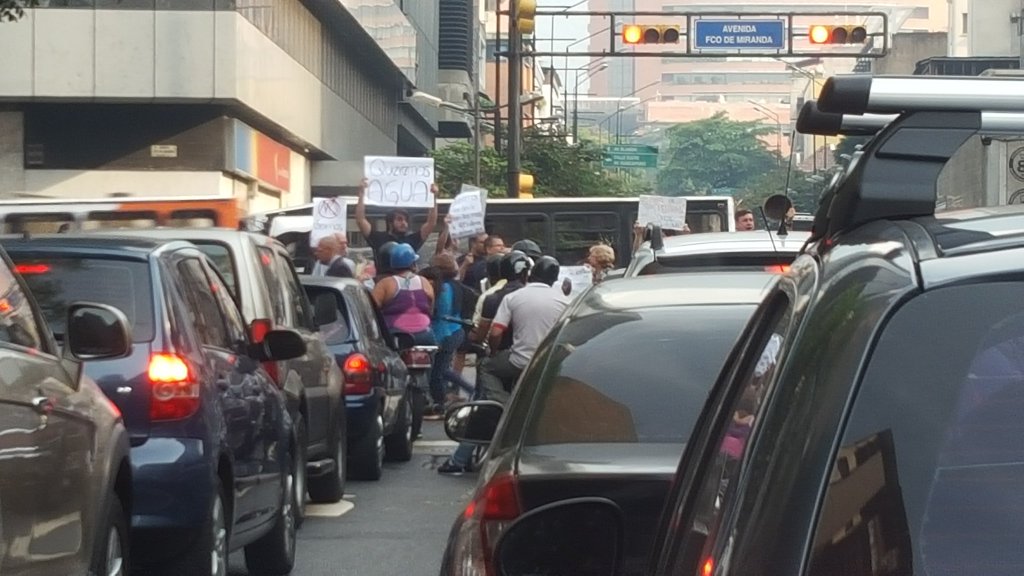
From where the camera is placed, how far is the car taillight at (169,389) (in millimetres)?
7113

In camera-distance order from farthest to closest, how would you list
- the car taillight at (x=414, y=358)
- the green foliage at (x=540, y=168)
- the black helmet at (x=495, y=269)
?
1. the green foliage at (x=540, y=168)
2. the car taillight at (x=414, y=358)
3. the black helmet at (x=495, y=269)

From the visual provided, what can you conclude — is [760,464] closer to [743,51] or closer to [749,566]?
[749,566]

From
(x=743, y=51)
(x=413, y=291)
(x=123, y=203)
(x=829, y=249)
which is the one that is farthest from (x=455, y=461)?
(x=743, y=51)

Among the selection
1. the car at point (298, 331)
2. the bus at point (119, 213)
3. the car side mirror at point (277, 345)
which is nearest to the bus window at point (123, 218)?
the bus at point (119, 213)

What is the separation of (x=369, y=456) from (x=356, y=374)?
579mm

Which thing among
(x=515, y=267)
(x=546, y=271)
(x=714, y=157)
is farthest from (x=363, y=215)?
(x=714, y=157)

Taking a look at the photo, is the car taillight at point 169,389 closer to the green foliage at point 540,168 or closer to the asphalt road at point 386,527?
the asphalt road at point 386,527

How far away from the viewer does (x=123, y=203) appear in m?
20.8

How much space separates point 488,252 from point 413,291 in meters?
3.79

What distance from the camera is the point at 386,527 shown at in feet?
36.0

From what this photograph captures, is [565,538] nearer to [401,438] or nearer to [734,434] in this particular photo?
[734,434]

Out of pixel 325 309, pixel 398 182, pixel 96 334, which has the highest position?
pixel 398 182

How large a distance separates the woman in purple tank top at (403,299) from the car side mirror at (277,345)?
760cm

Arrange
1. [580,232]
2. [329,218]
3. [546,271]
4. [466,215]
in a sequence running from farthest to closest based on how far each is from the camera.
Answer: [580,232] < [466,215] < [329,218] < [546,271]
